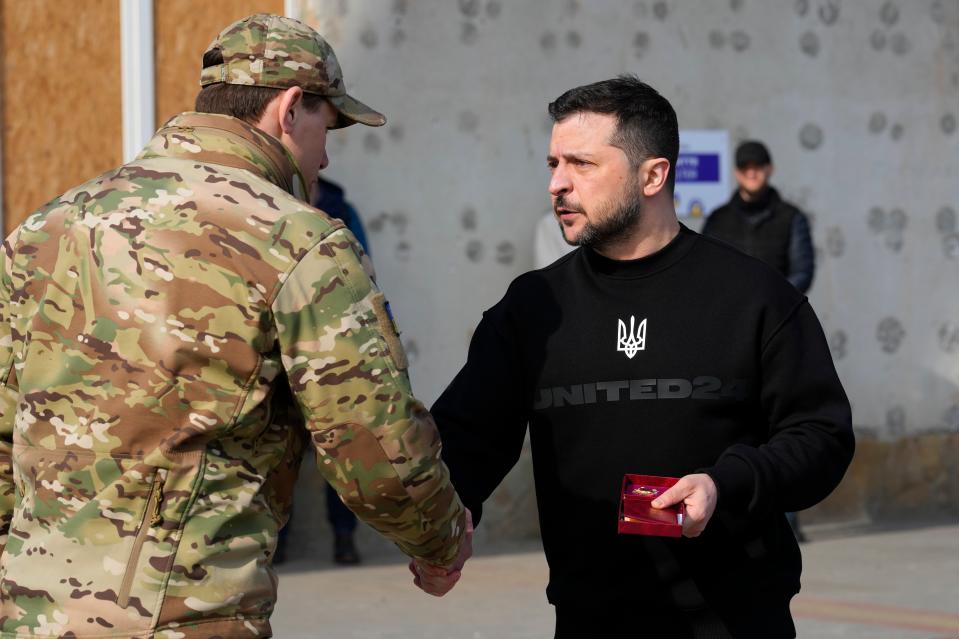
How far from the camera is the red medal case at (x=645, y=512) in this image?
10.9 feet

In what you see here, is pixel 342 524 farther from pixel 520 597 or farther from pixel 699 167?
pixel 699 167

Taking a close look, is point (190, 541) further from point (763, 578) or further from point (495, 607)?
point (495, 607)

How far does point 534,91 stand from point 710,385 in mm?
6059

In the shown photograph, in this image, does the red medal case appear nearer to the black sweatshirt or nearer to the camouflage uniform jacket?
the black sweatshirt

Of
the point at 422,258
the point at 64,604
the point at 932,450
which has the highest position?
the point at 64,604

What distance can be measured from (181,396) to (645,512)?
97 centimetres

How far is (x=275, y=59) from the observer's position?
3.18 m

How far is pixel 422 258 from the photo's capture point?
9289mm

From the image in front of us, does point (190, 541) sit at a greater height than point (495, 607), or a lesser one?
greater

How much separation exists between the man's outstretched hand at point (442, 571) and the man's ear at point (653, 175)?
2.75 feet

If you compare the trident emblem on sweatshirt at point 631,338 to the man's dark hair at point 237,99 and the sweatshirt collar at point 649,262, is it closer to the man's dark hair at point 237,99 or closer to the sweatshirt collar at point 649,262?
the sweatshirt collar at point 649,262

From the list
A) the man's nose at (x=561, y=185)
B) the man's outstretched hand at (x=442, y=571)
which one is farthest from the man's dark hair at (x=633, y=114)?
the man's outstretched hand at (x=442, y=571)

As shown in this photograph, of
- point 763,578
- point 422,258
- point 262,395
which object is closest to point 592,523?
point 763,578

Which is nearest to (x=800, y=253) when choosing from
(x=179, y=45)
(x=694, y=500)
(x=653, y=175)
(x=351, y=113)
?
(x=179, y=45)
